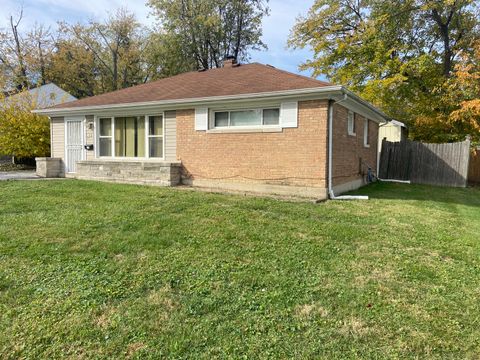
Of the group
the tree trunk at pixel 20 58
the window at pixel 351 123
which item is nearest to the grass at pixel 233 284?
the window at pixel 351 123

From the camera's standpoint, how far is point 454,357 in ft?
8.23

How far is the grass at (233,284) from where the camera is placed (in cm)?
269

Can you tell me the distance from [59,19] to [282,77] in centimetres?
3077

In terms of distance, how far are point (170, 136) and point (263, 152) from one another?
330cm

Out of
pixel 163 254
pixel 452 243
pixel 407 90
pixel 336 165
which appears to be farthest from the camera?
pixel 407 90

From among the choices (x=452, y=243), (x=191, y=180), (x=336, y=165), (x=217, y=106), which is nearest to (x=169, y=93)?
(x=217, y=106)

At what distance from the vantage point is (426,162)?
14531 mm

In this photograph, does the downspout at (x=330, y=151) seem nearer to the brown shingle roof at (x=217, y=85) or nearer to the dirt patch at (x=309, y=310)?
the brown shingle roof at (x=217, y=85)

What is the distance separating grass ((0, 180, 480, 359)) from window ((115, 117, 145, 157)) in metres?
4.87

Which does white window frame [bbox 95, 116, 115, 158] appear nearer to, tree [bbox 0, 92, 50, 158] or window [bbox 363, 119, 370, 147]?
tree [bbox 0, 92, 50, 158]

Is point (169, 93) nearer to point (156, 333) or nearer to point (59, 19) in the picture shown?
point (156, 333)

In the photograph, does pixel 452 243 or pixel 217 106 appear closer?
pixel 452 243

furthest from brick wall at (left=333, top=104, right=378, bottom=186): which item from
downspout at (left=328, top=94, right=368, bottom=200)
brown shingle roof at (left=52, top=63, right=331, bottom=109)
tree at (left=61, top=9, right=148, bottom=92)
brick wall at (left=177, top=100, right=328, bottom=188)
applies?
tree at (left=61, top=9, right=148, bottom=92)

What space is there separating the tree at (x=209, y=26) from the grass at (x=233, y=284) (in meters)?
25.9
